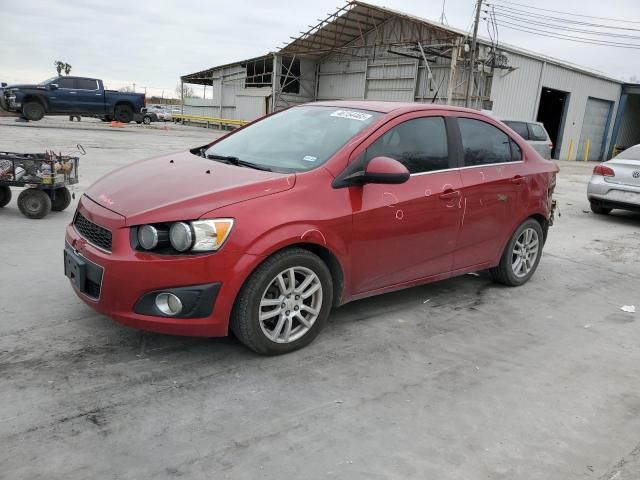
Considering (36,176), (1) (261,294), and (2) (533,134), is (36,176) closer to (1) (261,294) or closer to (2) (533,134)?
(1) (261,294)

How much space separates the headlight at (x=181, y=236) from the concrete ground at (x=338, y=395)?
76cm

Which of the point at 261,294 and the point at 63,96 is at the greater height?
the point at 63,96

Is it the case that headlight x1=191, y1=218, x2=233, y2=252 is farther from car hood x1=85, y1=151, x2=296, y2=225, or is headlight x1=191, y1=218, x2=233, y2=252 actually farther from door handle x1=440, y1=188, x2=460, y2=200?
door handle x1=440, y1=188, x2=460, y2=200

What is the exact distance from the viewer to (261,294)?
327 cm

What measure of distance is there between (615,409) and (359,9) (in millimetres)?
28117

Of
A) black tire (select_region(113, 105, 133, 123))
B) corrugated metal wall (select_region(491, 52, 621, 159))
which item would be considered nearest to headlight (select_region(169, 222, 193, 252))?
corrugated metal wall (select_region(491, 52, 621, 159))

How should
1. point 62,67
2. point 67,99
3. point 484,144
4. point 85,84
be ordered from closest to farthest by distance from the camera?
point 484,144, point 67,99, point 85,84, point 62,67

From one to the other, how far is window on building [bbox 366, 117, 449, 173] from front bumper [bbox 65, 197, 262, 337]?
1.33m

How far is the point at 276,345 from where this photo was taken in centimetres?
345

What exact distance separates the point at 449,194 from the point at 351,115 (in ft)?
3.20

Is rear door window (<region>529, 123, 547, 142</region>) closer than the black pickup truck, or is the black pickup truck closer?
rear door window (<region>529, 123, 547, 142</region>)

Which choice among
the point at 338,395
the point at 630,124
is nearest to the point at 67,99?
the point at 338,395

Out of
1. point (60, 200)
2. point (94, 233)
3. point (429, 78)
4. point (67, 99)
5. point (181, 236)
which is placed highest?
point (429, 78)

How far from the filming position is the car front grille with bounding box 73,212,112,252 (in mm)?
3220
